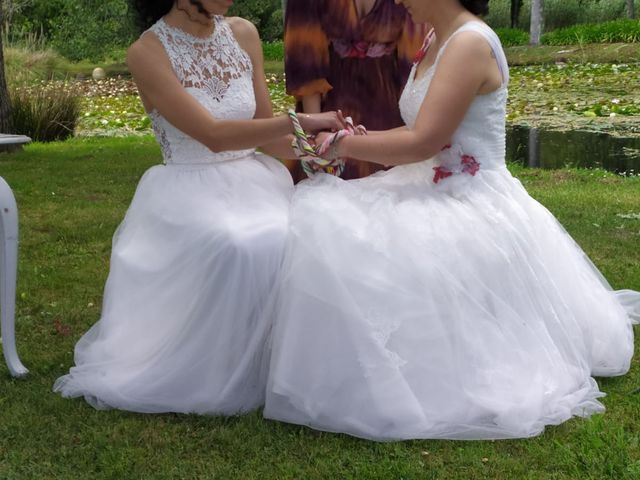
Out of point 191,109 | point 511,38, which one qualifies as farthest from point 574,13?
point 191,109

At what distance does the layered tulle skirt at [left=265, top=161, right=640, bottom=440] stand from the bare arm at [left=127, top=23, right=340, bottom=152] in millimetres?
267

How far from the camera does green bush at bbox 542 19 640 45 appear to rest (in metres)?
20.7

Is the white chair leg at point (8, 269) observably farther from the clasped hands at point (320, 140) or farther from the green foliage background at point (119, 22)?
the green foliage background at point (119, 22)

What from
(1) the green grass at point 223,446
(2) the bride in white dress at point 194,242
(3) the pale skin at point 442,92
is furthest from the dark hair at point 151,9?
(1) the green grass at point 223,446

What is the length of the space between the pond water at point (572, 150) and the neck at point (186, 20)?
615cm

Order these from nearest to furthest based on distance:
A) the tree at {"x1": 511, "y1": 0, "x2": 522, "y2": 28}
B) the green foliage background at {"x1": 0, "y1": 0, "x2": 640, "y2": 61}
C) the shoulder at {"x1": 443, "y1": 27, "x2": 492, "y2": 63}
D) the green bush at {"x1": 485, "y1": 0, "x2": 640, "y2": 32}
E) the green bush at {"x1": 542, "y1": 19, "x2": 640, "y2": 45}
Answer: the shoulder at {"x1": 443, "y1": 27, "x2": 492, "y2": 63} → the green foliage background at {"x1": 0, "y1": 0, "x2": 640, "y2": 61} → the green bush at {"x1": 542, "y1": 19, "x2": 640, "y2": 45} → the tree at {"x1": 511, "y1": 0, "x2": 522, "y2": 28} → the green bush at {"x1": 485, "y1": 0, "x2": 640, "y2": 32}

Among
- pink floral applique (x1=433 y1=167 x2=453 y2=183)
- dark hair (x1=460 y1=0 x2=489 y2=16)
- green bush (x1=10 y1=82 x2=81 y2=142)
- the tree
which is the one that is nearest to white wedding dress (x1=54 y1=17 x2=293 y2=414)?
pink floral applique (x1=433 y1=167 x2=453 y2=183)

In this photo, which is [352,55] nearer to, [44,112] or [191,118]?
[191,118]

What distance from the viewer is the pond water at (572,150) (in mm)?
9448

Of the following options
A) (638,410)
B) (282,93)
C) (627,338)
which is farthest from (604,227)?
(282,93)

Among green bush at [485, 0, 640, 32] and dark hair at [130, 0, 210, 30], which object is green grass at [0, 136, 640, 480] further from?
green bush at [485, 0, 640, 32]

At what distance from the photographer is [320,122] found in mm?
3273

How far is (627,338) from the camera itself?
357 centimetres

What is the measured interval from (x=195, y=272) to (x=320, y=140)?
0.65m
